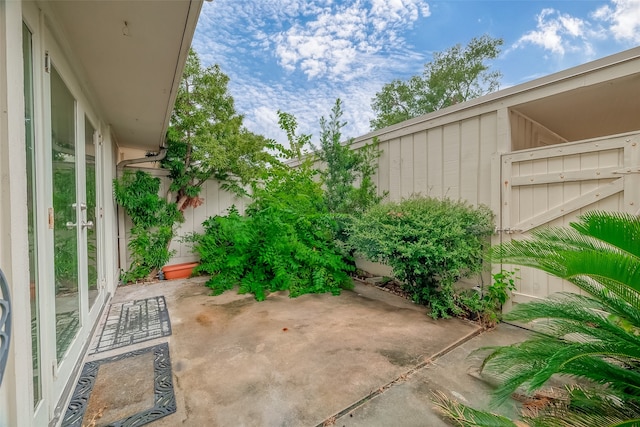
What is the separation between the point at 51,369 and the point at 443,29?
7373mm

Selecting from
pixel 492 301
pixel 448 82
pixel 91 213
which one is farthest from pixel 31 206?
pixel 448 82

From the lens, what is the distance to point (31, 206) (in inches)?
48.9

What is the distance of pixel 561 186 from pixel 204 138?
424cm

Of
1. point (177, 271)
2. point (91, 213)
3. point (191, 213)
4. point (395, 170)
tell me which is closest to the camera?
point (91, 213)

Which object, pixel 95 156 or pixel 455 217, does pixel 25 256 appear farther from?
pixel 455 217

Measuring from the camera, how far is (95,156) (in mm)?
2787

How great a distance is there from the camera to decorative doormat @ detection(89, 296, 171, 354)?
2254mm

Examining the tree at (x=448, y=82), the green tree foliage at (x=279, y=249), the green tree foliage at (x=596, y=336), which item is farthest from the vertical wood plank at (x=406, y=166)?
the tree at (x=448, y=82)

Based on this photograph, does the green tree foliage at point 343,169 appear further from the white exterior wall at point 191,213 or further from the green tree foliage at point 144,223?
the green tree foliage at point 144,223

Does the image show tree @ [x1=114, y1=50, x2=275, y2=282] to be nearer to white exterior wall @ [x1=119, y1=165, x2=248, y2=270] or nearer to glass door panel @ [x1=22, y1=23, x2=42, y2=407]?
white exterior wall @ [x1=119, y1=165, x2=248, y2=270]

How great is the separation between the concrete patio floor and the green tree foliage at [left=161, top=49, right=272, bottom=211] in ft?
6.55

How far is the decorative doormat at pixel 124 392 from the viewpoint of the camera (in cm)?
143

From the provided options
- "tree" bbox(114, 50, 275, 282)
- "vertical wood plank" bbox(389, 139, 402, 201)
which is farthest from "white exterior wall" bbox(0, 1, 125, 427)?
"vertical wood plank" bbox(389, 139, 402, 201)

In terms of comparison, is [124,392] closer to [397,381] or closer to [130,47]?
[397,381]
